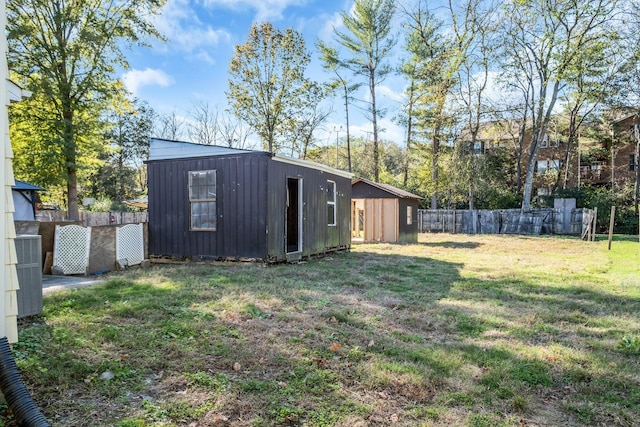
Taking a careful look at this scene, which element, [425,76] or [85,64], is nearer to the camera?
[85,64]

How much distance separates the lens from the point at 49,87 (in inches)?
457

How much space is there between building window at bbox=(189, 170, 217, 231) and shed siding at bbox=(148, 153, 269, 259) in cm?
11

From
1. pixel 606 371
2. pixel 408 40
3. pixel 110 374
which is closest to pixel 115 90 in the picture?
pixel 110 374

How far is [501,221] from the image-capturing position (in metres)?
22.3

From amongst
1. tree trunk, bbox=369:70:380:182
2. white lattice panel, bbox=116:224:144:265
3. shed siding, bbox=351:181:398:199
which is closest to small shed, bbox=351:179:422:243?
shed siding, bbox=351:181:398:199

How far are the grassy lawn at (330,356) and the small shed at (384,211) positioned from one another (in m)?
10.1

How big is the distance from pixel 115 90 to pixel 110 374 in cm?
1365

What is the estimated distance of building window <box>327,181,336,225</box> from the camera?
10.9 meters

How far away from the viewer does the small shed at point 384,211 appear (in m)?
16.2

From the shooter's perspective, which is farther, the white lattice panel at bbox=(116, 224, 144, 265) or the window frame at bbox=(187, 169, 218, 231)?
the window frame at bbox=(187, 169, 218, 231)

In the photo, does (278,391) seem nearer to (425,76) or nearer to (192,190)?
(192,190)

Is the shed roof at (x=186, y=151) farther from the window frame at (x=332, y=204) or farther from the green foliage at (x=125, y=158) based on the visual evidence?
the green foliage at (x=125, y=158)

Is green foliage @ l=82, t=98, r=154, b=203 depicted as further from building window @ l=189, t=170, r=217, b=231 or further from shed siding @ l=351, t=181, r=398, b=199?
building window @ l=189, t=170, r=217, b=231

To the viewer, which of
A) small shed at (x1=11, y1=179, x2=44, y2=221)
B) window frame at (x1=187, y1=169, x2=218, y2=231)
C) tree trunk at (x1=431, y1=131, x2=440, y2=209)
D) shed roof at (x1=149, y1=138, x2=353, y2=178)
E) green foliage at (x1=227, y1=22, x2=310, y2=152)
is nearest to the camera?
shed roof at (x1=149, y1=138, x2=353, y2=178)
